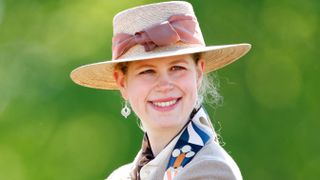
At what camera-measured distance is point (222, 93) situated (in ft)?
30.9

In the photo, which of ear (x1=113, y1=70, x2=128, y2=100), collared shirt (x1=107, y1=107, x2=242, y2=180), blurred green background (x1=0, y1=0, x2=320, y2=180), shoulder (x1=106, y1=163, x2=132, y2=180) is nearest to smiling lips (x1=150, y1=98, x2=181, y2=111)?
collared shirt (x1=107, y1=107, x2=242, y2=180)

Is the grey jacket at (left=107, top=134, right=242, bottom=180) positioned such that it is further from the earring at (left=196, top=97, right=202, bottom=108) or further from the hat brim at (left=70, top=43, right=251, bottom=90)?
the hat brim at (left=70, top=43, right=251, bottom=90)

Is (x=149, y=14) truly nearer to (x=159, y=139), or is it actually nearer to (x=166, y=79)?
(x=166, y=79)

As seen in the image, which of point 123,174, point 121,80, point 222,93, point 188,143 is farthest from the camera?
point 222,93

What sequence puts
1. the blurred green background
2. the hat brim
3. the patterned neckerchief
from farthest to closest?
1. the blurred green background
2. the hat brim
3. the patterned neckerchief

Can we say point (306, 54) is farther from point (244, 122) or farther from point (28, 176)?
point (28, 176)

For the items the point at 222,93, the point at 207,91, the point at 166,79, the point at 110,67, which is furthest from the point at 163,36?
the point at 222,93

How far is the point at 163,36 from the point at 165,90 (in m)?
0.19

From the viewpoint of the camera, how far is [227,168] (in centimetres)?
311

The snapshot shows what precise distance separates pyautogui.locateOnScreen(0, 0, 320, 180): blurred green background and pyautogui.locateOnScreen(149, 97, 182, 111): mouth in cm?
586

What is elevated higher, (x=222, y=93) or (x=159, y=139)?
(x=159, y=139)

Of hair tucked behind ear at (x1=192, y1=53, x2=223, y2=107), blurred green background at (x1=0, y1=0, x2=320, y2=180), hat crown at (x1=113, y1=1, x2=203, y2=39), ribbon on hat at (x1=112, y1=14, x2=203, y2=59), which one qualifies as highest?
hat crown at (x1=113, y1=1, x2=203, y2=39)

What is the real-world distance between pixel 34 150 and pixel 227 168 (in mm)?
6867

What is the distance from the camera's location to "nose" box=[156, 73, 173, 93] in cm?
329
